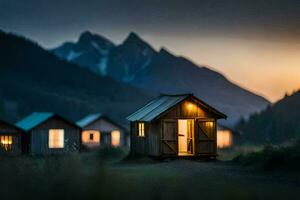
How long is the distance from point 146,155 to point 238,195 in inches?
999

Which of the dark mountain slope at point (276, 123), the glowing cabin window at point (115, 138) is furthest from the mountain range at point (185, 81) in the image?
the glowing cabin window at point (115, 138)

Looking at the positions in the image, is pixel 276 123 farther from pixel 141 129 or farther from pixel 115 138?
pixel 141 129

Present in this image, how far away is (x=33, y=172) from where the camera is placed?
1916 cm

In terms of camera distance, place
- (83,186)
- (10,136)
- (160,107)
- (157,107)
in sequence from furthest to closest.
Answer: (10,136) → (157,107) → (160,107) → (83,186)

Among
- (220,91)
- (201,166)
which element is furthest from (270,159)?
(220,91)

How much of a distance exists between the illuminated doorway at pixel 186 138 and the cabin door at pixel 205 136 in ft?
1.44

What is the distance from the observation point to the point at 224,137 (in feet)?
224

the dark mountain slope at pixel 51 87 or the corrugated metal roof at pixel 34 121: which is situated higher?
the dark mountain slope at pixel 51 87

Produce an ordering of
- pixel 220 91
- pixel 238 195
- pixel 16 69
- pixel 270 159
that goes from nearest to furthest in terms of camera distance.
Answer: pixel 238 195 → pixel 270 159 → pixel 220 91 → pixel 16 69

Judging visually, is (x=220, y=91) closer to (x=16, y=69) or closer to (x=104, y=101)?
(x=104, y=101)

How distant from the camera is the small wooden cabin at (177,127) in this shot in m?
38.2

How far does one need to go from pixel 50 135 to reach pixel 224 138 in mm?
19097

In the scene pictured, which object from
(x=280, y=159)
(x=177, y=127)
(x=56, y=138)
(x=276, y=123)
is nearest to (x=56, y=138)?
(x=56, y=138)

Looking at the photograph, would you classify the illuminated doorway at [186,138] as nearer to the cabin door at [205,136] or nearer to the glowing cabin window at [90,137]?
the cabin door at [205,136]
